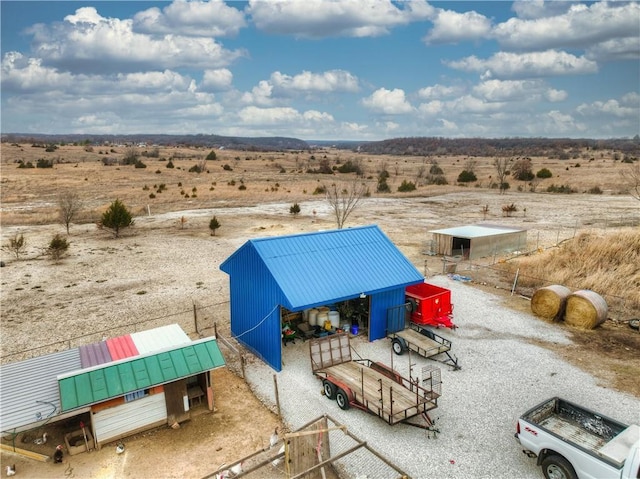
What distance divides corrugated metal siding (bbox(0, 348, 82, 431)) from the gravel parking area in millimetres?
5683

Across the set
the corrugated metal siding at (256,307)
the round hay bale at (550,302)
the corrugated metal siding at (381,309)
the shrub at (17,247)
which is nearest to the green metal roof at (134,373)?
the corrugated metal siding at (256,307)

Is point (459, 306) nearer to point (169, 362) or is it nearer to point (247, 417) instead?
point (247, 417)

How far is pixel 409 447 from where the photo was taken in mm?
11852

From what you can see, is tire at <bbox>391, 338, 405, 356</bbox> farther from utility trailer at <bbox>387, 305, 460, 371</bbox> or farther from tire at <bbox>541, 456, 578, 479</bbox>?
tire at <bbox>541, 456, 578, 479</bbox>

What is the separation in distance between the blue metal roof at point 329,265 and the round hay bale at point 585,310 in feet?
23.9

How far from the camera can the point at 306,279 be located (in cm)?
1638

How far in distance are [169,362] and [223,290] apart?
40.6ft

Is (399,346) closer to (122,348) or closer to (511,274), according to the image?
(122,348)

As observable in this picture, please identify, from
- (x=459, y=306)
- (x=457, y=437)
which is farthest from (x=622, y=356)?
(x=457, y=437)

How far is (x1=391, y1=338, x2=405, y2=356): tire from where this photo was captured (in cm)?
1695

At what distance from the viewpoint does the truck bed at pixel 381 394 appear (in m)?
12.2

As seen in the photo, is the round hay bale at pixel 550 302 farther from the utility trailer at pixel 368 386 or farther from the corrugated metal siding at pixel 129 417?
the corrugated metal siding at pixel 129 417

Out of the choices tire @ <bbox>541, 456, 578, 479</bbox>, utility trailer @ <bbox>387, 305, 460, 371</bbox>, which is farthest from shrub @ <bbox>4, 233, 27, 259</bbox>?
tire @ <bbox>541, 456, 578, 479</bbox>

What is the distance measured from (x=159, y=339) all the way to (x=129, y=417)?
2449 millimetres
